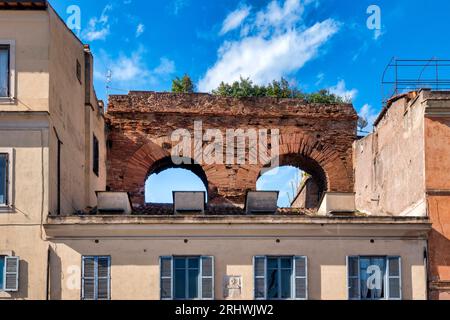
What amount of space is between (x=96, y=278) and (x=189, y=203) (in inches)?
136

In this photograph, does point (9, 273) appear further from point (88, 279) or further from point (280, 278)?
point (280, 278)

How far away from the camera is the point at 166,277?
2284 centimetres

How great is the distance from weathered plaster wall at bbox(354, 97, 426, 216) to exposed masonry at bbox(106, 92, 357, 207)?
100 cm

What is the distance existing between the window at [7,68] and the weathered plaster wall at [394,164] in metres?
10.6

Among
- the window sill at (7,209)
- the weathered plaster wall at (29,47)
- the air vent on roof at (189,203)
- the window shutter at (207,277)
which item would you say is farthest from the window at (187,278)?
the weathered plaster wall at (29,47)

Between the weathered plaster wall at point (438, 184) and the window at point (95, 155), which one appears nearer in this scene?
the weathered plaster wall at point (438, 184)

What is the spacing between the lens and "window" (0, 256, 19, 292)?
73.6 ft

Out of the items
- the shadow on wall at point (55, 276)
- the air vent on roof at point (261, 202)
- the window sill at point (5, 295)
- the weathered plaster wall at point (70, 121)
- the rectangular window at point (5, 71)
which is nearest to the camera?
the window sill at point (5, 295)

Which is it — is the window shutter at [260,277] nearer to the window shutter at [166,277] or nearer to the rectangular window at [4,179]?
the window shutter at [166,277]

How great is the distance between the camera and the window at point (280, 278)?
75.2ft

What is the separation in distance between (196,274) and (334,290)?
11.4 ft

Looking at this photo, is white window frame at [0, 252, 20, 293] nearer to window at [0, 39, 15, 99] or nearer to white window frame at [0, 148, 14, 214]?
white window frame at [0, 148, 14, 214]

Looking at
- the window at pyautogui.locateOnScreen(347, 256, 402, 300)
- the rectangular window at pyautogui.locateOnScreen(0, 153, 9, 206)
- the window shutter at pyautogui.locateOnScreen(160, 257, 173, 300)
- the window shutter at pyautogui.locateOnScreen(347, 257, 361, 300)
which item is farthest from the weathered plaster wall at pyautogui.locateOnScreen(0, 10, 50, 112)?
the window at pyautogui.locateOnScreen(347, 256, 402, 300)

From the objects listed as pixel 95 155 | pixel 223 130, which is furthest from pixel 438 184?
pixel 95 155
